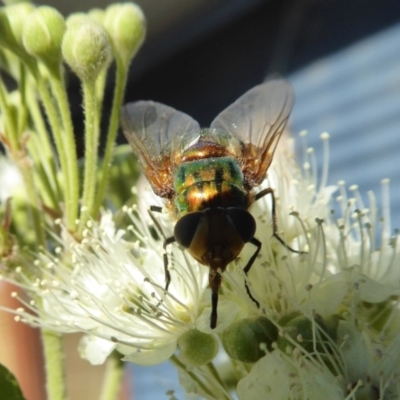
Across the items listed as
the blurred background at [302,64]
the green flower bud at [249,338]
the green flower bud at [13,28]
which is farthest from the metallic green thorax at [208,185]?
the blurred background at [302,64]

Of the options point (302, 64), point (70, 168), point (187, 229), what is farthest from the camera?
point (302, 64)

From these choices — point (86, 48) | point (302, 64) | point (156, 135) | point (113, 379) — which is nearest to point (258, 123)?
point (156, 135)

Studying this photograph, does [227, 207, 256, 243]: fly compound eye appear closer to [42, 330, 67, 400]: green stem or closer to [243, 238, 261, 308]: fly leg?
[243, 238, 261, 308]: fly leg

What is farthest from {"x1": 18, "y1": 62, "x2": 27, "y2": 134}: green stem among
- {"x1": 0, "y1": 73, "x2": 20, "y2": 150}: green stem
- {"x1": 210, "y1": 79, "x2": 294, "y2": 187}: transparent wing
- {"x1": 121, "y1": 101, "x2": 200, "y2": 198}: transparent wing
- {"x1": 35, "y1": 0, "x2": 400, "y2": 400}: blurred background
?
{"x1": 35, "y1": 0, "x2": 400, "y2": 400}: blurred background

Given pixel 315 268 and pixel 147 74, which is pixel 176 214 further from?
pixel 147 74

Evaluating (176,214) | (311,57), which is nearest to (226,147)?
(176,214)

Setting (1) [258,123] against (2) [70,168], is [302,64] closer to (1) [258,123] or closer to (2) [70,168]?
(1) [258,123]

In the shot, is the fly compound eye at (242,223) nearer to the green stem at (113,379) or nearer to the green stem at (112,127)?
the green stem at (112,127)
